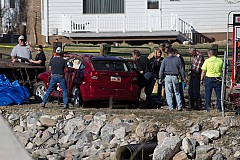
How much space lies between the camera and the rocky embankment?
1260cm

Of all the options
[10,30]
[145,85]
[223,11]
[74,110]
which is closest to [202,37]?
[223,11]

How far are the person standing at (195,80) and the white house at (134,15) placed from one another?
15.3m

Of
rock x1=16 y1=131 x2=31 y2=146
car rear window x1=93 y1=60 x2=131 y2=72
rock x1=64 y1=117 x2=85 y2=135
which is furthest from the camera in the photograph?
car rear window x1=93 y1=60 x2=131 y2=72

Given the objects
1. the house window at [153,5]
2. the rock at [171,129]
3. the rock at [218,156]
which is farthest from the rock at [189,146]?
the house window at [153,5]

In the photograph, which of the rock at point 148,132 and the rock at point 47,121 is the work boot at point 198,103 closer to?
the rock at point 148,132

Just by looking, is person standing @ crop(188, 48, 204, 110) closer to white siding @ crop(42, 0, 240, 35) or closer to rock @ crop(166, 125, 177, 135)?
rock @ crop(166, 125, 177, 135)

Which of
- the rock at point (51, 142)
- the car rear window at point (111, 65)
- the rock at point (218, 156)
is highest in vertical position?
the car rear window at point (111, 65)

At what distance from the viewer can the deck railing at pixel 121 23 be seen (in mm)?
31031

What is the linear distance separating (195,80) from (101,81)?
2516 mm

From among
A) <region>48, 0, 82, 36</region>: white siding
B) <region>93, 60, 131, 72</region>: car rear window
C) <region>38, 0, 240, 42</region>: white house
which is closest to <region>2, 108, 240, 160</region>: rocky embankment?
<region>93, 60, 131, 72</region>: car rear window

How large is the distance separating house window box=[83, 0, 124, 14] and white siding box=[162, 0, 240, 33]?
240 cm

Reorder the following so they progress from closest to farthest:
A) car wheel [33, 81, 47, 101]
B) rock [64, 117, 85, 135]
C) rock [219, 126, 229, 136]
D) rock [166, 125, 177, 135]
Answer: rock [219, 126, 229, 136], rock [166, 125, 177, 135], rock [64, 117, 85, 135], car wheel [33, 81, 47, 101]

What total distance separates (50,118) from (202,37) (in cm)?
1907

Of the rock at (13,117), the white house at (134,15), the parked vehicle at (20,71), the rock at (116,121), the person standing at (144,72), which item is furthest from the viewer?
the white house at (134,15)
